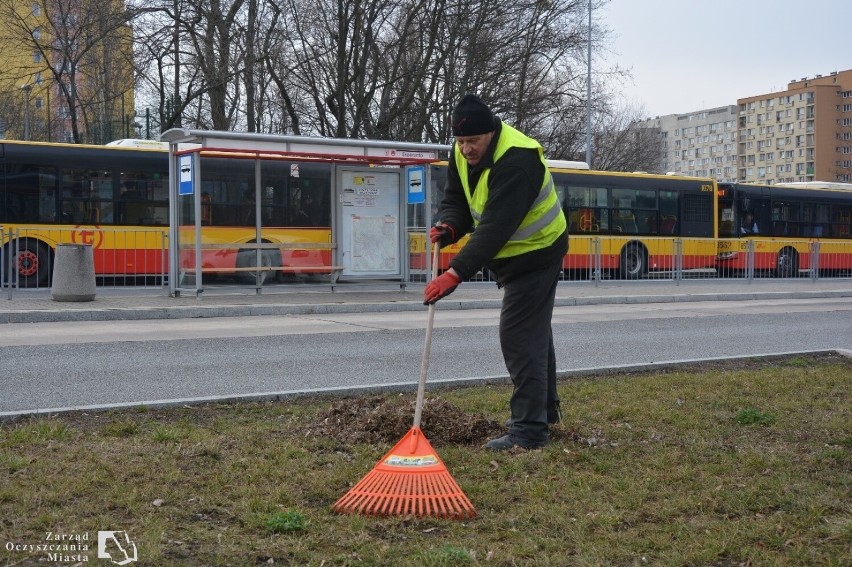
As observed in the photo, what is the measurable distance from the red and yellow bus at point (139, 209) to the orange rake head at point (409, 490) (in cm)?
1389

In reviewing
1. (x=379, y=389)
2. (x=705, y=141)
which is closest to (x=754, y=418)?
(x=379, y=389)

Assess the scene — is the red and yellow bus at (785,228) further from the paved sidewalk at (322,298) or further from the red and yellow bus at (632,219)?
the paved sidewalk at (322,298)

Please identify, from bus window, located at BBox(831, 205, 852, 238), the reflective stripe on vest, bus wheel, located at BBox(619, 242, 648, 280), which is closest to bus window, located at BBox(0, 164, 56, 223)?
bus wheel, located at BBox(619, 242, 648, 280)

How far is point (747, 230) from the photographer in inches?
1184

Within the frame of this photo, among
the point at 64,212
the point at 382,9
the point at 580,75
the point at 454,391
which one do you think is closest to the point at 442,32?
the point at 382,9

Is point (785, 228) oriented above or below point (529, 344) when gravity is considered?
above

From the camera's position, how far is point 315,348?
1053 centimetres

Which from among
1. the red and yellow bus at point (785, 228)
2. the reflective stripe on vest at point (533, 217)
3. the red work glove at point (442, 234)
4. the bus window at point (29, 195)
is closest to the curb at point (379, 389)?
the red work glove at point (442, 234)

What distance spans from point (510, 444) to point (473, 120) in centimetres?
173

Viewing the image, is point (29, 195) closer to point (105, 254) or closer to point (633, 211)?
point (105, 254)

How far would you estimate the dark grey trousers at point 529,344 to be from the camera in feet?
17.3

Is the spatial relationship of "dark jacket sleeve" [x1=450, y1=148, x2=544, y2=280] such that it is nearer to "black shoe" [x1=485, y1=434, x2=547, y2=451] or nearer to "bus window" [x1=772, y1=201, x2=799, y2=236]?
Result: "black shoe" [x1=485, y1=434, x2=547, y2=451]

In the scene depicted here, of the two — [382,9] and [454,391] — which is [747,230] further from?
[454,391]

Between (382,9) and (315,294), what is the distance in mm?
13275
